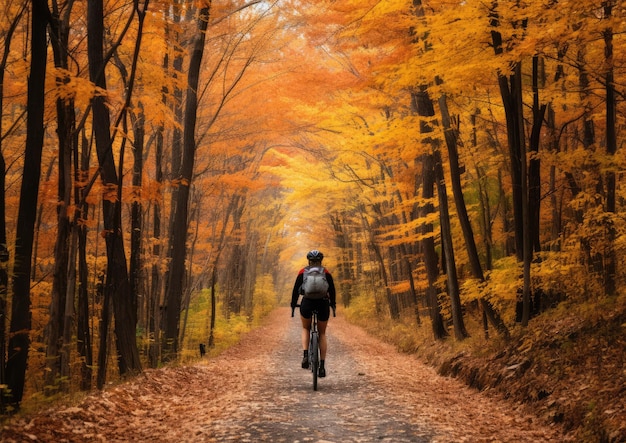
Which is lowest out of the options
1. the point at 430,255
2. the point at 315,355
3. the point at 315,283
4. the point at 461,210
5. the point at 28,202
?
the point at 315,355

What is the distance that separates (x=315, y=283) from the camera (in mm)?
8242

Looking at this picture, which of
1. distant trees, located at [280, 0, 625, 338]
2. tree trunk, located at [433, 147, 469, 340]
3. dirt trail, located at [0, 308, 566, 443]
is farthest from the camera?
tree trunk, located at [433, 147, 469, 340]

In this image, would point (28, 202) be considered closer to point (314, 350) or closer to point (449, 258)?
point (314, 350)

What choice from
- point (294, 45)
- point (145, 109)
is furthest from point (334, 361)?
point (294, 45)

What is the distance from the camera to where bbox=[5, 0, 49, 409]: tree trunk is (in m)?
6.82

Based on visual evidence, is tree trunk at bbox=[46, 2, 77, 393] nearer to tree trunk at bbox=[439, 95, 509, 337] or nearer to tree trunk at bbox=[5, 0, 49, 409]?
tree trunk at bbox=[5, 0, 49, 409]

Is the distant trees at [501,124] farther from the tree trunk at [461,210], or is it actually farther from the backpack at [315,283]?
the backpack at [315,283]

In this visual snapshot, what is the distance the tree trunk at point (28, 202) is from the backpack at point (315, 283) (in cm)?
362

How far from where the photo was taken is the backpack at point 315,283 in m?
8.24

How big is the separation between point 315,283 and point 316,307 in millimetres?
463

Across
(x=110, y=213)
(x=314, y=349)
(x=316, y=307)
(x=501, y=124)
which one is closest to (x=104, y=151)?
(x=110, y=213)

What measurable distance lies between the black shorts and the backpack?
0.16 meters

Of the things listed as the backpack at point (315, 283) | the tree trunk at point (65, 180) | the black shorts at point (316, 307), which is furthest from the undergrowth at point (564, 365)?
the tree trunk at point (65, 180)

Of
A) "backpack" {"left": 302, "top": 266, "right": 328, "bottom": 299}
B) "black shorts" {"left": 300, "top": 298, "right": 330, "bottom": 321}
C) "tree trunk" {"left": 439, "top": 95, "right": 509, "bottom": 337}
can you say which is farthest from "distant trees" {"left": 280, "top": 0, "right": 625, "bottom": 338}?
"backpack" {"left": 302, "top": 266, "right": 328, "bottom": 299}
